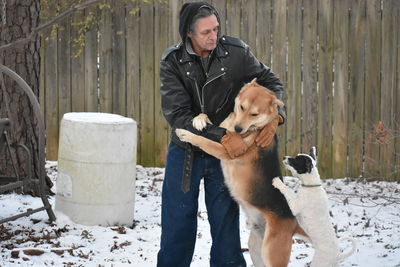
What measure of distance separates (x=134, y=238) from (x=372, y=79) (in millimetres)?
3805

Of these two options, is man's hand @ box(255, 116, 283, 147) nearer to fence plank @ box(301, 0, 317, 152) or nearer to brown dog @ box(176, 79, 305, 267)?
brown dog @ box(176, 79, 305, 267)

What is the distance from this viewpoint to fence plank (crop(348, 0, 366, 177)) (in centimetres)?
780

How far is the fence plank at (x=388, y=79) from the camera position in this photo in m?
7.75

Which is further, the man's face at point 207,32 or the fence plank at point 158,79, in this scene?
the fence plank at point 158,79

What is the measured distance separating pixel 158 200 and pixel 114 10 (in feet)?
8.58

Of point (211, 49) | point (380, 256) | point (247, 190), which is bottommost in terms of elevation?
point (380, 256)

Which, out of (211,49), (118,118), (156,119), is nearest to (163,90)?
(211,49)

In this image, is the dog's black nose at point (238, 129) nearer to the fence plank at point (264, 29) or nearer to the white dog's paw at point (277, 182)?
the white dog's paw at point (277, 182)

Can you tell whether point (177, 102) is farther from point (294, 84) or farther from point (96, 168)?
point (294, 84)

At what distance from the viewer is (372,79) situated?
25.6ft

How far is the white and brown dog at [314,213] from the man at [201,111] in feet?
0.97

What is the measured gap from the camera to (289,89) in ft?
25.8

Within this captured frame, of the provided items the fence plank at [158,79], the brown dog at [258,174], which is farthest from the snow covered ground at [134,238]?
the brown dog at [258,174]

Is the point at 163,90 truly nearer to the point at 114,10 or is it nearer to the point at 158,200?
the point at 158,200
